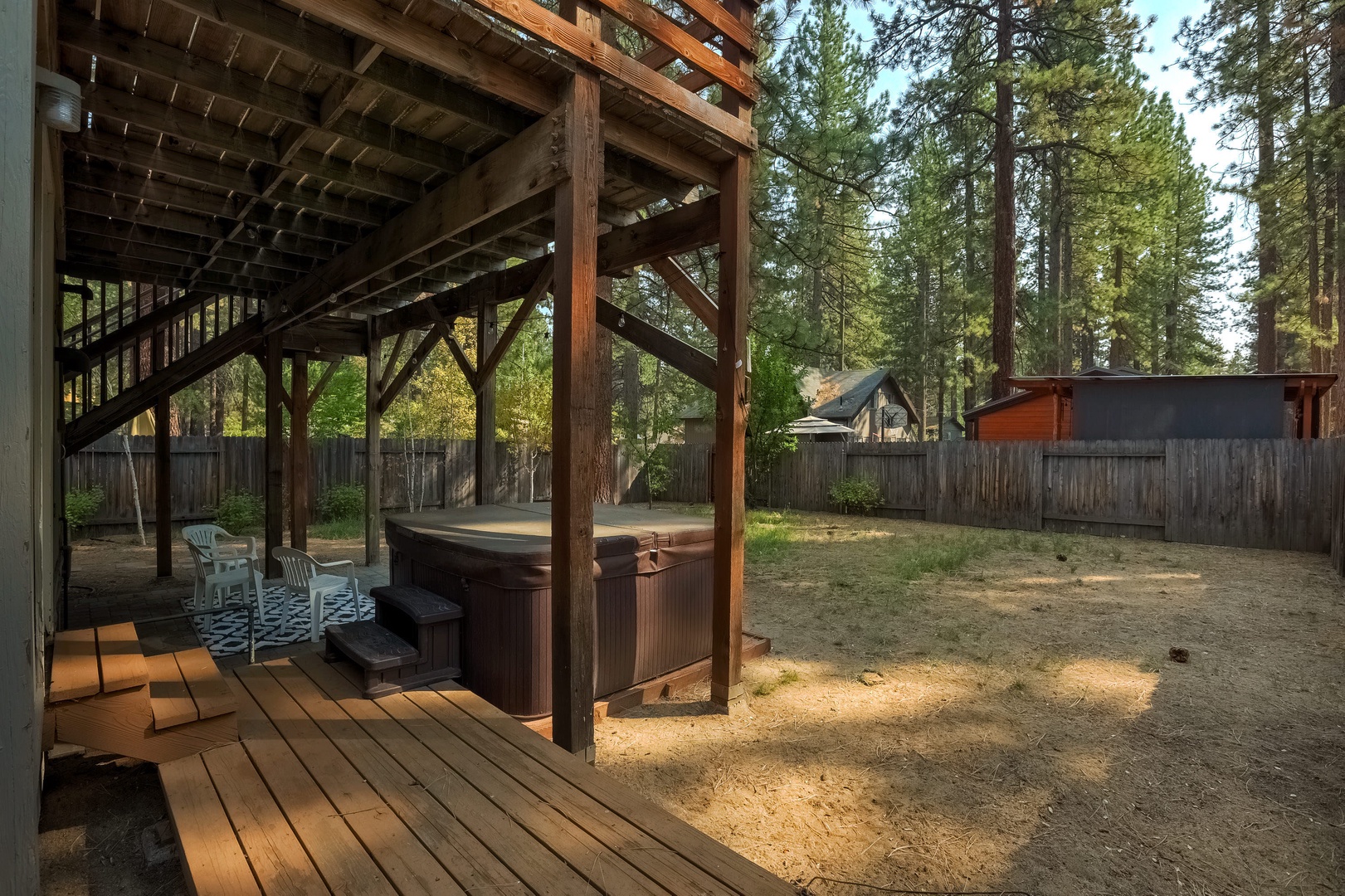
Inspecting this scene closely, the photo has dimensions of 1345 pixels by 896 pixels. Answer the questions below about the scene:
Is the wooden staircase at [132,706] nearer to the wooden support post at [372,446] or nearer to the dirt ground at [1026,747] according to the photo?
the dirt ground at [1026,747]

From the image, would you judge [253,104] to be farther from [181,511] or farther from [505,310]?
[505,310]

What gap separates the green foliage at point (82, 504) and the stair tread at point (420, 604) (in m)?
9.03

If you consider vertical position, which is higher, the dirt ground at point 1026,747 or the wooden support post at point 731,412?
the wooden support post at point 731,412

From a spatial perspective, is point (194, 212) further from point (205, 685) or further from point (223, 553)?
point (205, 685)

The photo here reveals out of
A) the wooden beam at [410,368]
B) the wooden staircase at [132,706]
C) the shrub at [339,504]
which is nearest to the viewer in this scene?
the wooden staircase at [132,706]

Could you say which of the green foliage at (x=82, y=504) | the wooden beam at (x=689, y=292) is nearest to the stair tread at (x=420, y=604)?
the wooden beam at (x=689, y=292)

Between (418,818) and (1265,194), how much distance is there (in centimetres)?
1717

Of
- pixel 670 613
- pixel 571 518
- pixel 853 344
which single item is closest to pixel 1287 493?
pixel 670 613

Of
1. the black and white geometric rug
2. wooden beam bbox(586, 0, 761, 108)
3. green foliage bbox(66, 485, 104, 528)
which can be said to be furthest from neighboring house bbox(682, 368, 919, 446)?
wooden beam bbox(586, 0, 761, 108)

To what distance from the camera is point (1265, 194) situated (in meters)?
12.7

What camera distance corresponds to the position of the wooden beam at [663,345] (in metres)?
3.97

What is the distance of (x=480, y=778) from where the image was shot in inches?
86.7

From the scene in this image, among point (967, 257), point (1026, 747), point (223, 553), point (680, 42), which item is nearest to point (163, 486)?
point (223, 553)

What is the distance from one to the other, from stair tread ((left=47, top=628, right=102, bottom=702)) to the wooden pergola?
5.25 ft
